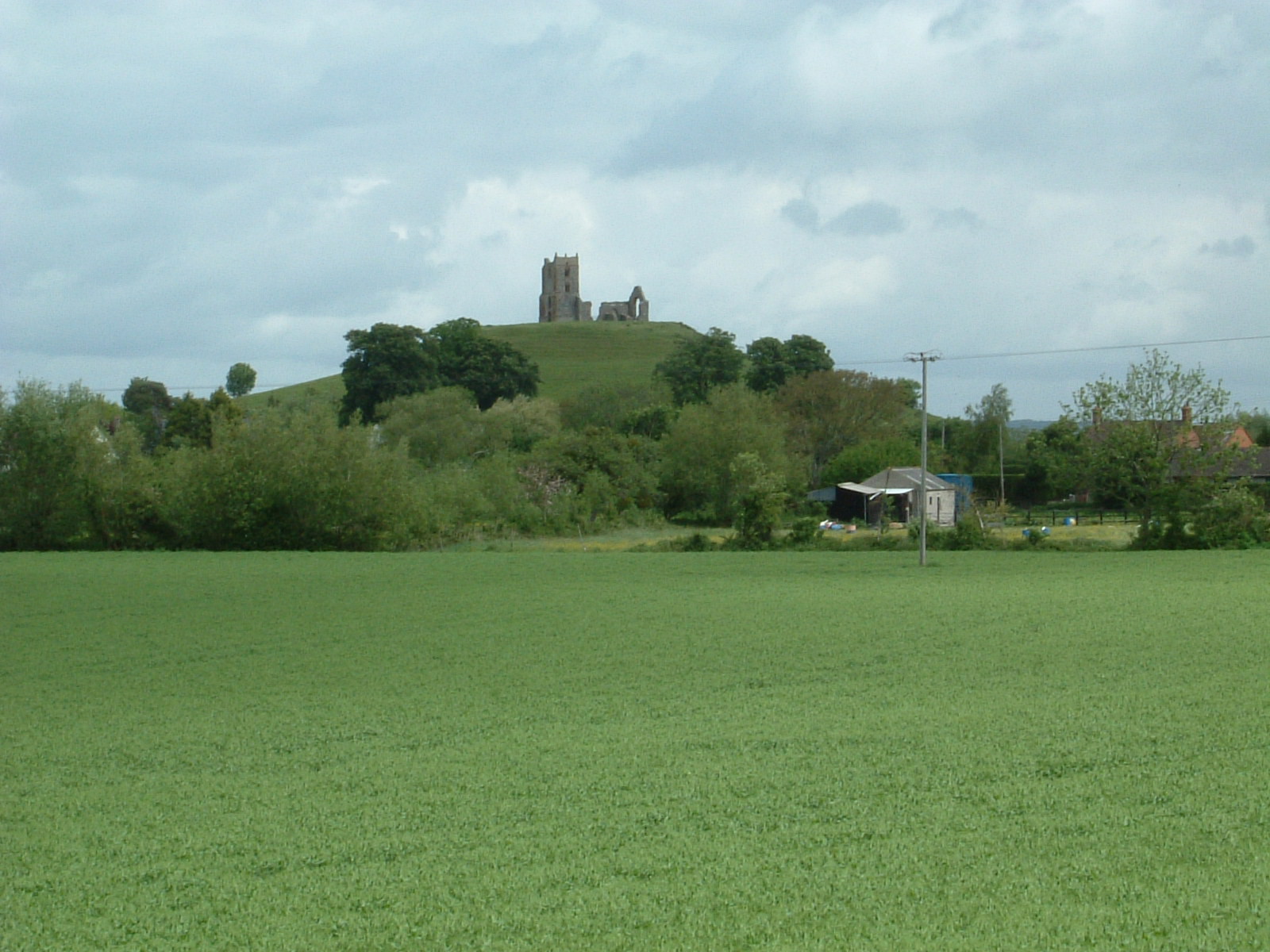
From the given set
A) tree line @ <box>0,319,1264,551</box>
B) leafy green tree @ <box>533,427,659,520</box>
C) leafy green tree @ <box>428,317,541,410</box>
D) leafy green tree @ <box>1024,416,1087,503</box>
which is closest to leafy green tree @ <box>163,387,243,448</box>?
tree line @ <box>0,319,1264,551</box>

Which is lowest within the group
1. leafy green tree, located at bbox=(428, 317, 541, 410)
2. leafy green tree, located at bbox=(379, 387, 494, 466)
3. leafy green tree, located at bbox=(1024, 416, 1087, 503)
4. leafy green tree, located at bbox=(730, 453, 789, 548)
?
leafy green tree, located at bbox=(730, 453, 789, 548)

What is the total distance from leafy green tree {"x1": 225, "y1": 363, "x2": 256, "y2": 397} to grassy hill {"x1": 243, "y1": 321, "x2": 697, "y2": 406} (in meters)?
22.1

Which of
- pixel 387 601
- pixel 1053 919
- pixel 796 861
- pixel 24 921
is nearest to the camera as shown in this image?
pixel 1053 919

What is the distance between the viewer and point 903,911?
22.0 ft

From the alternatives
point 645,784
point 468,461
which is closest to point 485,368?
point 468,461

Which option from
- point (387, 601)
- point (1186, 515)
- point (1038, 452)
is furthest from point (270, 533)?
point (1186, 515)

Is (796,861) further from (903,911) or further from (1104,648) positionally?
(1104,648)

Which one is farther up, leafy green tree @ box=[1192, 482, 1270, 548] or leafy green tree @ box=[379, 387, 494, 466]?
leafy green tree @ box=[379, 387, 494, 466]

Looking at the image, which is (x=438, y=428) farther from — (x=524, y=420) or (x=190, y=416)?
(x=190, y=416)

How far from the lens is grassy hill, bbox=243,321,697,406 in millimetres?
128625

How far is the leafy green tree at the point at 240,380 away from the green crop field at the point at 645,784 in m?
148

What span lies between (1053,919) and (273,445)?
47.6 meters

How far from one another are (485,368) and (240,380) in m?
70.2

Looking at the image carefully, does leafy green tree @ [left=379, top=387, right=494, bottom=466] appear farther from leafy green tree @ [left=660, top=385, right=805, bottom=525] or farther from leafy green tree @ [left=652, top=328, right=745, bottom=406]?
leafy green tree @ [left=652, top=328, right=745, bottom=406]
